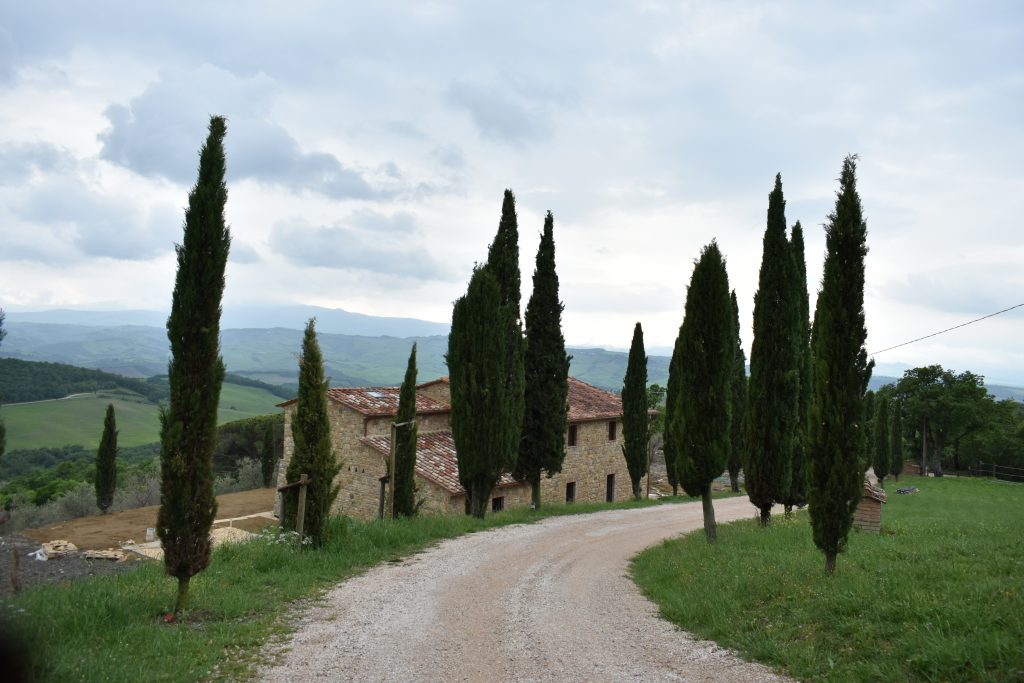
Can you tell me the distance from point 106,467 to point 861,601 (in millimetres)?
39391

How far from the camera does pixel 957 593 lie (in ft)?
25.9

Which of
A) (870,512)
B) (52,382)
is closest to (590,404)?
(870,512)

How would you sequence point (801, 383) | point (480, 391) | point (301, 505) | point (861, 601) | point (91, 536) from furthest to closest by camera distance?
1. point (91, 536)
2. point (480, 391)
3. point (801, 383)
4. point (301, 505)
5. point (861, 601)

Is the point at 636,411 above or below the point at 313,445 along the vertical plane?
above

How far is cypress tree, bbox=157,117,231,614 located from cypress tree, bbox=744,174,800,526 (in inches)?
539

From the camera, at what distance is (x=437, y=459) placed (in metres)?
24.9

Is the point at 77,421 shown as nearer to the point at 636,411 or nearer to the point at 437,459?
the point at 437,459

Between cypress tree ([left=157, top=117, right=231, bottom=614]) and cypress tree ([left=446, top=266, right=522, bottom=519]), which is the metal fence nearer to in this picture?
cypress tree ([left=446, top=266, right=522, bottom=519])

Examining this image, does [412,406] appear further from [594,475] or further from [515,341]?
[594,475]

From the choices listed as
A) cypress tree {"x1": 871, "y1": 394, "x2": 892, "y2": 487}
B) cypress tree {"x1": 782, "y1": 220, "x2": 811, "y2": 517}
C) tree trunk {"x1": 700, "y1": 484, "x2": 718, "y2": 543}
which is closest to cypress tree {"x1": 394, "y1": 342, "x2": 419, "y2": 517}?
tree trunk {"x1": 700, "y1": 484, "x2": 718, "y2": 543}

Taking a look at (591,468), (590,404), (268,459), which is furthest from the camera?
(268,459)

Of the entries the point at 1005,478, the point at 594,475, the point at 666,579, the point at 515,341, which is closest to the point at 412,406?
the point at 515,341

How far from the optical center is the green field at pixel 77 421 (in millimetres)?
73750

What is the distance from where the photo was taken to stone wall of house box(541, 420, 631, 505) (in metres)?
30.3
